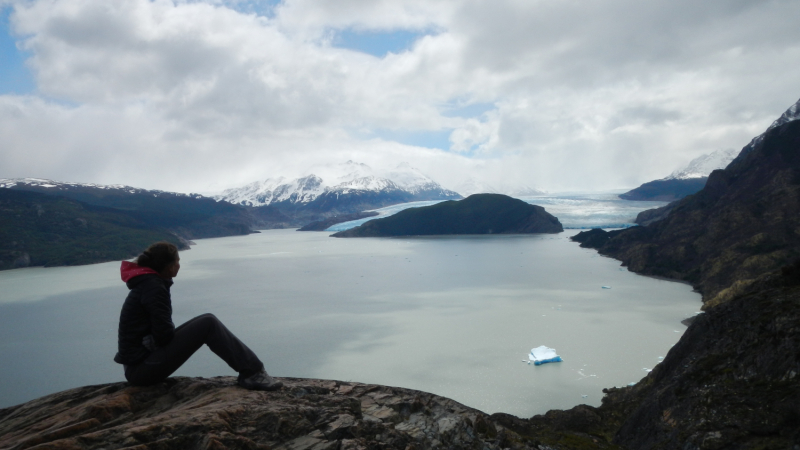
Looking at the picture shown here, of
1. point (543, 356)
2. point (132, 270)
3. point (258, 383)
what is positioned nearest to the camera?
point (132, 270)

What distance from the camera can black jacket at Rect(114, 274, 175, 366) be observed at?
3188 mm

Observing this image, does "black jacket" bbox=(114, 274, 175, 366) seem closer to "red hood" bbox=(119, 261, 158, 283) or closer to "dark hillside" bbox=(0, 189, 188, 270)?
"red hood" bbox=(119, 261, 158, 283)

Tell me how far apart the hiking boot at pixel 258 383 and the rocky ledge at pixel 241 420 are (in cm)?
7

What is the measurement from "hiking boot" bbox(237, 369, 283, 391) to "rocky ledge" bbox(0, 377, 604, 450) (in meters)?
0.07

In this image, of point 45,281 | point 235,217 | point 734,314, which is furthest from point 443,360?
point 235,217

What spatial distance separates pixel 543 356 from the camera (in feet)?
47.2

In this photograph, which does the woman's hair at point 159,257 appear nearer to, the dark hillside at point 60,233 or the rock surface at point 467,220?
the dark hillside at point 60,233

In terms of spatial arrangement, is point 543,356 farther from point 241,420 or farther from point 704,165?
point 704,165

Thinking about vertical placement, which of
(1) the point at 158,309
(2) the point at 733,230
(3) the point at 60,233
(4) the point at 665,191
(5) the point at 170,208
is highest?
(4) the point at 665,191

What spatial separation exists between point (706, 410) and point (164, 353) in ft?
18.0

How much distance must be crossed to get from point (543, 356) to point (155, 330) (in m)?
13.1

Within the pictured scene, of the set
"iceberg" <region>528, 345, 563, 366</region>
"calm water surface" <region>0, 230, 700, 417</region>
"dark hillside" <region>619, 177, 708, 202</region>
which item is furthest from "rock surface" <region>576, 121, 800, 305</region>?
"dark hillside" <region>619, 177, 708, 202</region>

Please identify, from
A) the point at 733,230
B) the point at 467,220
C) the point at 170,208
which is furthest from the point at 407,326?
the point at 170,208

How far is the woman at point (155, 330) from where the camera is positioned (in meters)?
3.21
